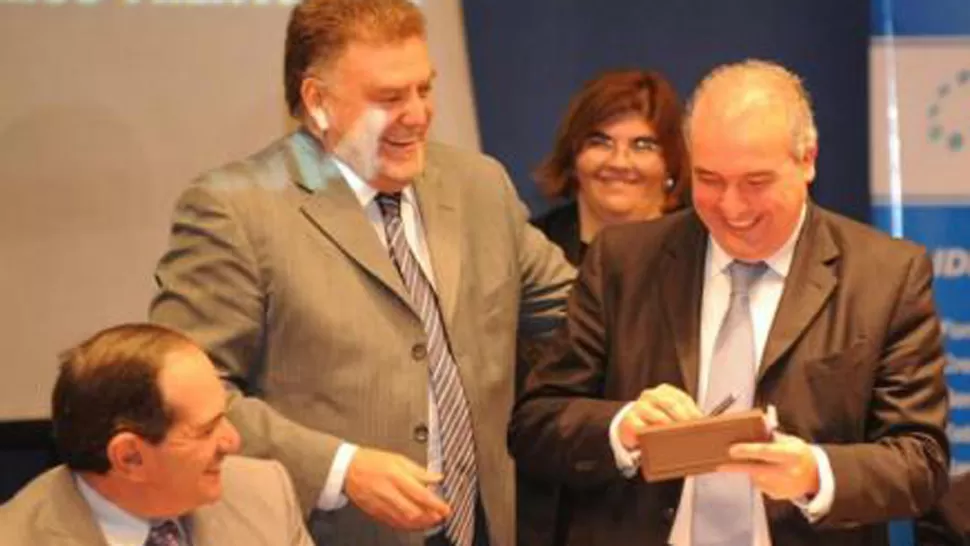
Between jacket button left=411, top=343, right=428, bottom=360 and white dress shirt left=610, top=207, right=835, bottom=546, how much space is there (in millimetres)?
498

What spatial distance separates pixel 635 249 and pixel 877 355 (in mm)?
483

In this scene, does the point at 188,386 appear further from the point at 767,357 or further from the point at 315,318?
the point at 767,357

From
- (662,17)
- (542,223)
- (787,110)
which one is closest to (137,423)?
(787,110)

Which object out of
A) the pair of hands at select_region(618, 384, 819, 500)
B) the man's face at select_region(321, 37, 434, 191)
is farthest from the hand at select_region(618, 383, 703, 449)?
the man's face at select_region(321, 37, 434, 191)

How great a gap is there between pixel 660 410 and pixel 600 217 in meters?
1.91

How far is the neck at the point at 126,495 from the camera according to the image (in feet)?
10.5

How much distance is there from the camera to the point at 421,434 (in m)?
3.68

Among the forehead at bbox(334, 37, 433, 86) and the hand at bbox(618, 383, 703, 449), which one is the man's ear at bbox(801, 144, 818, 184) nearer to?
the hand at bbox(618, 383, 703, 449)

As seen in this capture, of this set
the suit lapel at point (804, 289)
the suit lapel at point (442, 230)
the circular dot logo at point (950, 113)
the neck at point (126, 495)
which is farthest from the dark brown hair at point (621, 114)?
the neck at point (126, 495)

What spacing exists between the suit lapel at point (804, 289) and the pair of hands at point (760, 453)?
186 mm

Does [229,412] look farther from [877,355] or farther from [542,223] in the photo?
[542,223]

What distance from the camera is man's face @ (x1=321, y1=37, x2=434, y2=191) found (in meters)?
3.61

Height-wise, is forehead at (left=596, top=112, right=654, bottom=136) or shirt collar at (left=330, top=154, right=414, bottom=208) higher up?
shirt collar at (left=330, top=154, right=414, bottom=208)

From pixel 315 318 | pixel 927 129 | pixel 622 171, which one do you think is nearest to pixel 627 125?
pixel 622 171
